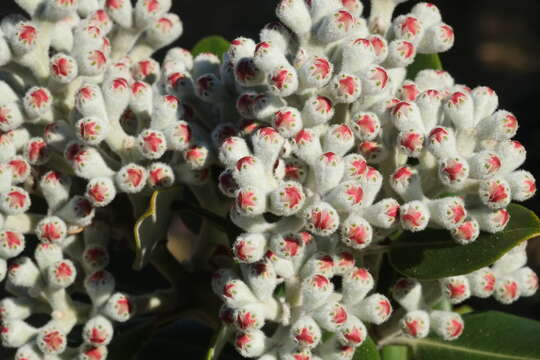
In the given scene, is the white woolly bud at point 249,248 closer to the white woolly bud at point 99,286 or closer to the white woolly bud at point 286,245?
the white woolly bud at point 286,245

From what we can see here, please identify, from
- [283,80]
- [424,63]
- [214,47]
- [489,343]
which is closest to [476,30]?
[214,47]

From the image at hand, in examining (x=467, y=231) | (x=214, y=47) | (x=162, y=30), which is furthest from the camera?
(x=214, y=47)

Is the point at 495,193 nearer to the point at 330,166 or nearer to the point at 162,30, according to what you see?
the point at 330,166

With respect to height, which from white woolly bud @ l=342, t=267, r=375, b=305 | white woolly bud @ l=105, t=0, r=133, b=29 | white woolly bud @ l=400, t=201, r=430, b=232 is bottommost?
white woolly bud @ l=342, t=267, r=375, b=305

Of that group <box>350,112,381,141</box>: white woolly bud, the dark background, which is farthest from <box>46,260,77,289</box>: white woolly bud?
the dark background

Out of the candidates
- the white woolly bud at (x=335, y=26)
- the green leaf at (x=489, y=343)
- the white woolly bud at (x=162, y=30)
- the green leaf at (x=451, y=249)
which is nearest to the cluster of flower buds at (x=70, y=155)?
the white woolly bud at (x=162, y=30)

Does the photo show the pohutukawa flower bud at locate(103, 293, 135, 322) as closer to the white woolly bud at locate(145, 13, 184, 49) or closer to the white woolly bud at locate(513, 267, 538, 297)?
the white woolly bud at locate(145, 13, 184, 49)

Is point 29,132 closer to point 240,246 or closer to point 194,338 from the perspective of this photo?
point 240,246
